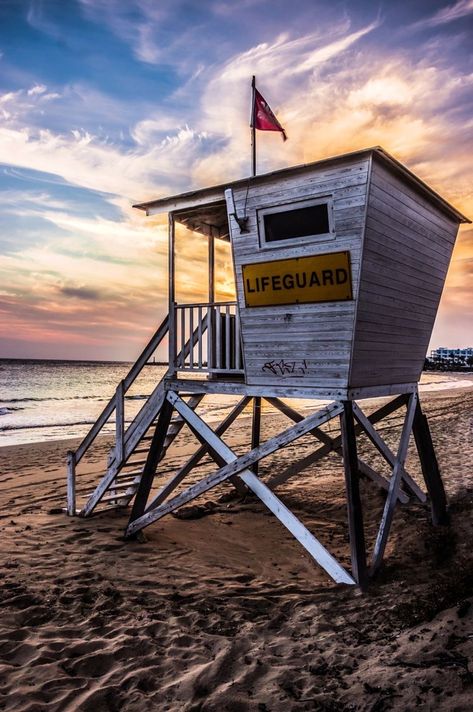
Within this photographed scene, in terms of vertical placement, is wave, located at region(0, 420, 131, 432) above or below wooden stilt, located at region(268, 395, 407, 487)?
below

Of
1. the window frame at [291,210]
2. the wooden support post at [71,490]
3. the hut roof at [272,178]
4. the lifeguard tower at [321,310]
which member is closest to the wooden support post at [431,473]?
the lifeguard tower at [321,310]

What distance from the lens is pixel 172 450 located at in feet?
58.0

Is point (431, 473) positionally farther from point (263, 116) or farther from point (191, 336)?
point (263, 116)

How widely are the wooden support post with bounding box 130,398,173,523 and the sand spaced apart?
540mm

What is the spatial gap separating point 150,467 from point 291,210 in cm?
458

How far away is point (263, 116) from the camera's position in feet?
28.0

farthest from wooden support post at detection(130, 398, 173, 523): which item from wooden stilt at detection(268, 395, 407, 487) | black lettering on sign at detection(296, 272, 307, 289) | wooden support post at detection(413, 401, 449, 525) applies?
wooden support post at detection(413, 401, 449, 525)

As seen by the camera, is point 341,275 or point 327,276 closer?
point 341,275

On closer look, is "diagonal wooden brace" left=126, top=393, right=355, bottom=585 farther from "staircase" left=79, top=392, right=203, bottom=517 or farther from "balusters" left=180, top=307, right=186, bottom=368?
"staircase" left=79, top=392, right=203, bottom=517

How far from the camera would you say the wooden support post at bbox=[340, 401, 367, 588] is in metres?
6.32

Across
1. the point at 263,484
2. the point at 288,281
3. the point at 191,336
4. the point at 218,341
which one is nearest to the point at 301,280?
the point at 288,281

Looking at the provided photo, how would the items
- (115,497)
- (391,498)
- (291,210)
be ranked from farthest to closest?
(115,497) → (391,498) → (291,210)

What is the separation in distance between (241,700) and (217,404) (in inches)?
1351

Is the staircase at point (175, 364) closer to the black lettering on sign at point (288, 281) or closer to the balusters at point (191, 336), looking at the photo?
the balusters at point (191, 336)
